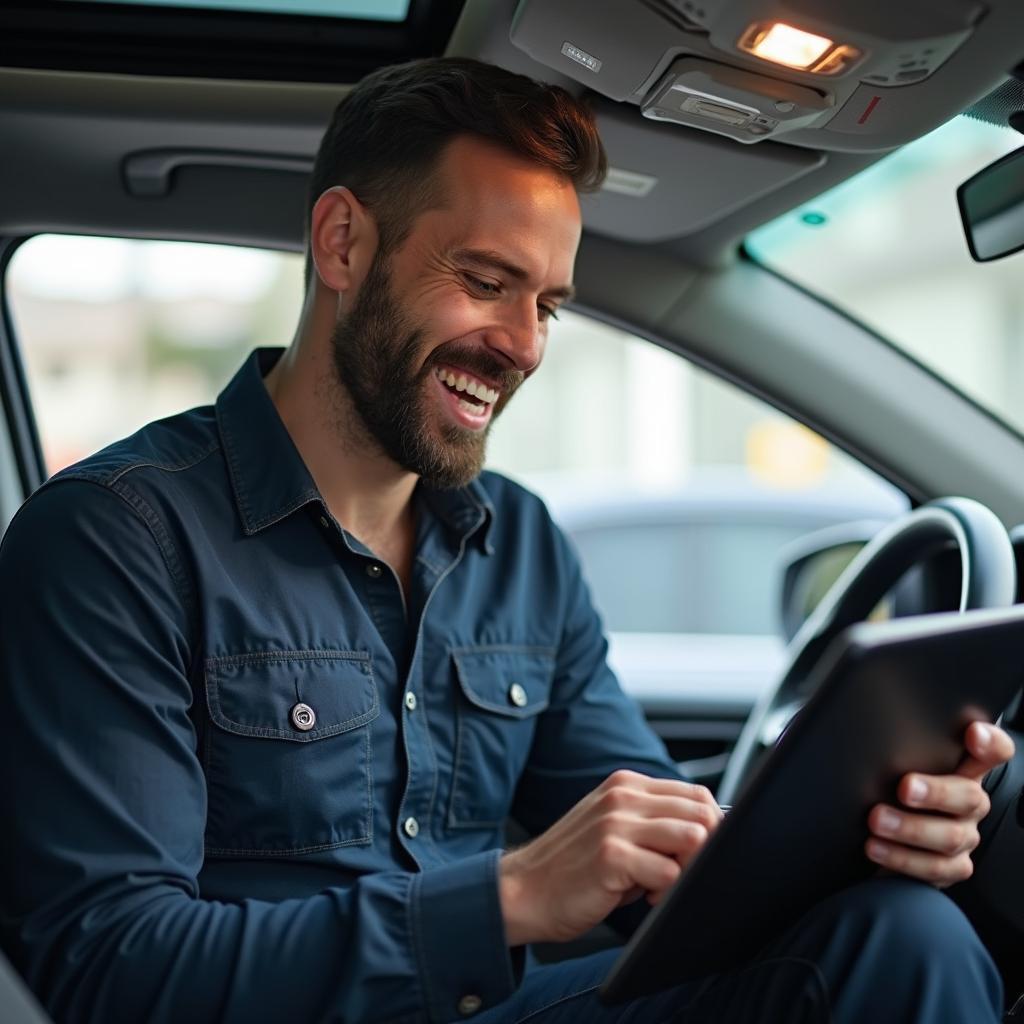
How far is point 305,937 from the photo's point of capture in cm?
119

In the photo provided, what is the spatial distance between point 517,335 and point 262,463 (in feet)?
1.20

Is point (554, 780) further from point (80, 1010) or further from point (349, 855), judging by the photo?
point (80, 1010)

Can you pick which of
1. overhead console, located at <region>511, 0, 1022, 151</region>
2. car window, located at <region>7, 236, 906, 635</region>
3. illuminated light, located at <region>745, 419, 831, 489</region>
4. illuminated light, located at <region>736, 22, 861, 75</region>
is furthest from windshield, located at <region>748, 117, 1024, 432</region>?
illuminated light, located at <region>736, 22, 861, 75</region>

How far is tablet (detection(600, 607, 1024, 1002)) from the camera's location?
98cm

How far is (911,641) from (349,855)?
76cm

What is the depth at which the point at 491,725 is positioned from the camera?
1.66 meters

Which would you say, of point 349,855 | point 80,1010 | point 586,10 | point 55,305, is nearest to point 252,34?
point 586,10

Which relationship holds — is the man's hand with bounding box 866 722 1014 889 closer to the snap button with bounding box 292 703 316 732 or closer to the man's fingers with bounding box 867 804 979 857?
the man's fingers with bounding box 867 804 979 857

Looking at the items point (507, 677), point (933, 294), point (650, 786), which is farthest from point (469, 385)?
point (933, 294)

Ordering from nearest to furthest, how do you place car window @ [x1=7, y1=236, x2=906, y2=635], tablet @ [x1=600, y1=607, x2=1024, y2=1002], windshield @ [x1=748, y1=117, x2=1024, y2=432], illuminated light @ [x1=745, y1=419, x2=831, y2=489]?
tablet @ [x1=600, y1=607, x2=1024, y2=1002] < car window @ [x1=7, y1=236, x2=906, y2=635] < illuminated light @ [x1=745, y1=419, x2=831, y2=489] < windshield @ [x1=748, y1=117, x2=1024, y2=432]

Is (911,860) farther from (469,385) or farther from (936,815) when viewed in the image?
(469,385)

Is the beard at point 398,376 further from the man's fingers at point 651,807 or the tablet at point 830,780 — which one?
the tablet at point 830,780

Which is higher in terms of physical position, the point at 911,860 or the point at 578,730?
the point at 911,860

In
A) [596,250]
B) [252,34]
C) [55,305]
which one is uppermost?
[252,34]
